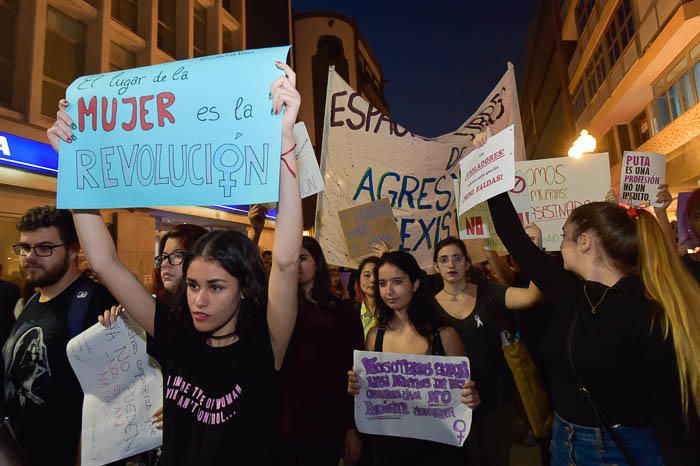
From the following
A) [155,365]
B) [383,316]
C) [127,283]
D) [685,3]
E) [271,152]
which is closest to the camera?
[271,152]

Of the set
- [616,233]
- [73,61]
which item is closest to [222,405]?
[616,233]

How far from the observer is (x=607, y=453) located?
1770mm

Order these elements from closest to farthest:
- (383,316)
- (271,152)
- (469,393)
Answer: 1. (271,152)
2. (469,393)
3. (383,316)

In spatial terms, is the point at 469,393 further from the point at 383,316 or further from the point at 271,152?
the point at 271,152

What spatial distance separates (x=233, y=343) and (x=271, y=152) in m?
0.78

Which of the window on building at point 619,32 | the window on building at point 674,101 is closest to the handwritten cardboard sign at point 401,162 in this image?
the window on building at point 674,101

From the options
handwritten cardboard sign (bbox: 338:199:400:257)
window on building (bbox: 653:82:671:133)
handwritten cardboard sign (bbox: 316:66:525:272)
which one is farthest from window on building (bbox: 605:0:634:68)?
handwritten cardboard sign (bbox: 338:199:400:257)

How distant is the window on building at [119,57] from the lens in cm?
1261

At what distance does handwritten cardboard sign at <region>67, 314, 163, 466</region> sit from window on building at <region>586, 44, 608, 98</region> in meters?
19.6

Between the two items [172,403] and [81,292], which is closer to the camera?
[172,403]

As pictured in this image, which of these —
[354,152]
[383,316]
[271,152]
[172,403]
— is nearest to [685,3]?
[354,152]

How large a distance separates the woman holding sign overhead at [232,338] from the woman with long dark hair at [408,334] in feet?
3.56

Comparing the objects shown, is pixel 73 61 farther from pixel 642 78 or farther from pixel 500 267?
pixel 642 78

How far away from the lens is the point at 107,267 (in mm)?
1867
